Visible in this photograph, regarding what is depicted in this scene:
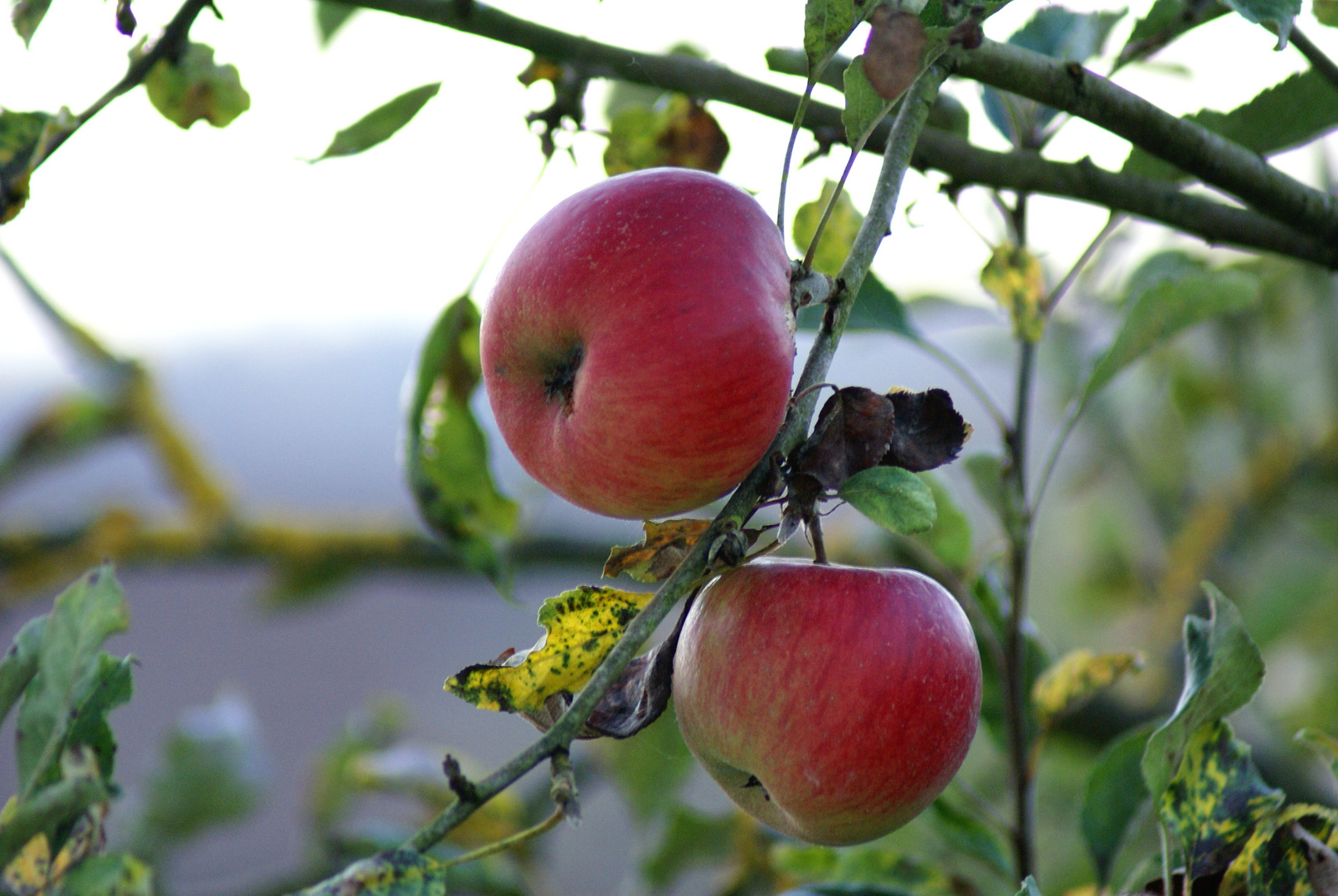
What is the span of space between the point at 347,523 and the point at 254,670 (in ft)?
4.13

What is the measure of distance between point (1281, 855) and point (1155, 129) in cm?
31

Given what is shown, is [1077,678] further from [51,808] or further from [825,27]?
[51,808]

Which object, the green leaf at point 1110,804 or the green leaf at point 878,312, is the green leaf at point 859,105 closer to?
the green leaf at point 878,312

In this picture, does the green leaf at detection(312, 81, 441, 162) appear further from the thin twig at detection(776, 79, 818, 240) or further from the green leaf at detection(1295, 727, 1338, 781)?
the green leaf at detection(1295, 727, 1338, 781)

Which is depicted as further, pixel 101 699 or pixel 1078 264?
pixel 1078 264

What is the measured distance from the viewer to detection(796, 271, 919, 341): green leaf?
2.17 feet

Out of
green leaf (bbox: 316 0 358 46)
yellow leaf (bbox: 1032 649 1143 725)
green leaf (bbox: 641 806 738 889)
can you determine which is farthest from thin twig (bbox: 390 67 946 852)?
green leaf (bbox: 641 806 738 889)

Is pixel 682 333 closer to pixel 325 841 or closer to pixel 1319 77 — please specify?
pixel 1319 77

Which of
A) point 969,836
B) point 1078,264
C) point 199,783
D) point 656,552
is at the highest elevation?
point 1078,264

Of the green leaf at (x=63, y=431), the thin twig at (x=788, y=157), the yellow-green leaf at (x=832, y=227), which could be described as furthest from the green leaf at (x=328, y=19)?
the green leaf at (x=63, y=431)

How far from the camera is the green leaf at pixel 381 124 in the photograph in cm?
55

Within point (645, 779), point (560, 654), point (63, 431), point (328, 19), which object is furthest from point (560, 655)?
point (63, 431)

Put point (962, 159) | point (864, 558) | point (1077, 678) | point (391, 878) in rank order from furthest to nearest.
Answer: point (864, 558) < point (1077, 678) < point (962, 159) < point (391, 878)

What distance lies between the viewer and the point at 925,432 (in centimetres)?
41
